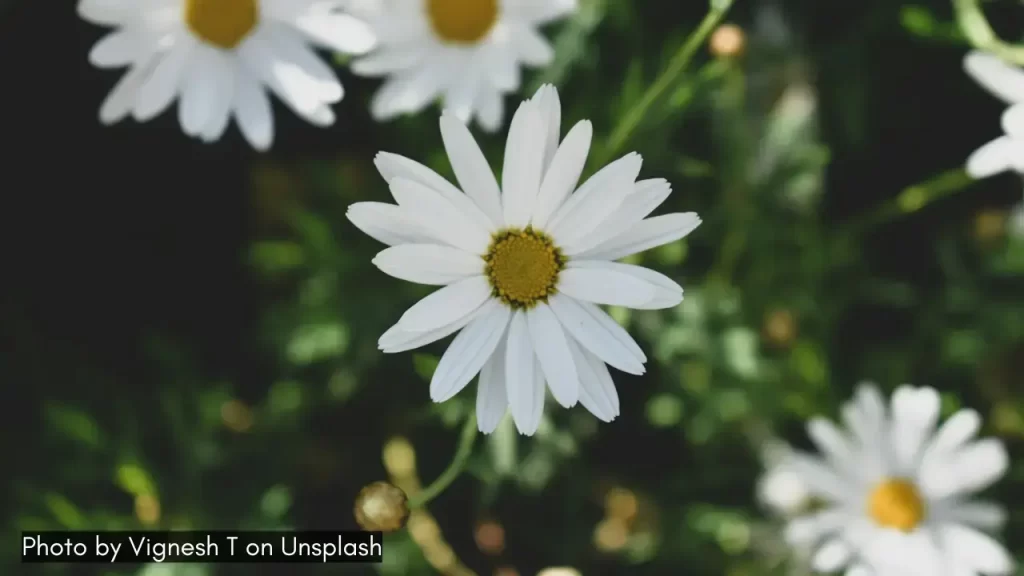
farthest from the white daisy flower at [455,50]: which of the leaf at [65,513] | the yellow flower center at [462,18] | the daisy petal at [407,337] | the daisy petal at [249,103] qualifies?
the leaf at [65,513]


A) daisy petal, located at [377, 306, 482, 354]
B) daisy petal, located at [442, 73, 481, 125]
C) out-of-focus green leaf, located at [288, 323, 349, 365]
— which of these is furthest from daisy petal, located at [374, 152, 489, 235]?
out-of-focus green leaf, located at [288, 323, 349, 365]

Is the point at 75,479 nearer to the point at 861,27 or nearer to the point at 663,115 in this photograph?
the point at 663,115

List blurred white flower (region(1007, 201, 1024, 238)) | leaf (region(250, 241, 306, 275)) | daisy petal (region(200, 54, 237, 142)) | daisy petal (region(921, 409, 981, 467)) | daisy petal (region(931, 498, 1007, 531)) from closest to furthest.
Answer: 1. daisy petal (region(200, 54, 237, 142))
2. daisy petal (region(921, 409, 981, 467))
3. daisy petal (region(931, 498, 1007, 531))
4. leaf (region(250, 241, 306, 275))
5. blurred white flower (region(1007, 201, 1024, 238))

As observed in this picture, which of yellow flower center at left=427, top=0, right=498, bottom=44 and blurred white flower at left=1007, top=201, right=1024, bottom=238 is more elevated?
yellow flower center at left=427, top=0, right=498, bottom=44

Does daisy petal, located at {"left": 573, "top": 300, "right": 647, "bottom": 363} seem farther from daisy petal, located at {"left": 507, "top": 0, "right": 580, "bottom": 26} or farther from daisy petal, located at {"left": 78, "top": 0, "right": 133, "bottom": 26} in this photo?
daisy petal, located at {"left": 78, "top": 0, "right": 133, "bottom": 26}

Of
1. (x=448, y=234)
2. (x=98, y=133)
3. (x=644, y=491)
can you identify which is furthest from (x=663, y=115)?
(x=98, y=133)

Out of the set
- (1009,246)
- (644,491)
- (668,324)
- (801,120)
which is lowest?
(644,491)

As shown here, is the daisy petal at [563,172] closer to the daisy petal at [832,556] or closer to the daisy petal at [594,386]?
the daisy petal at [594,386]
